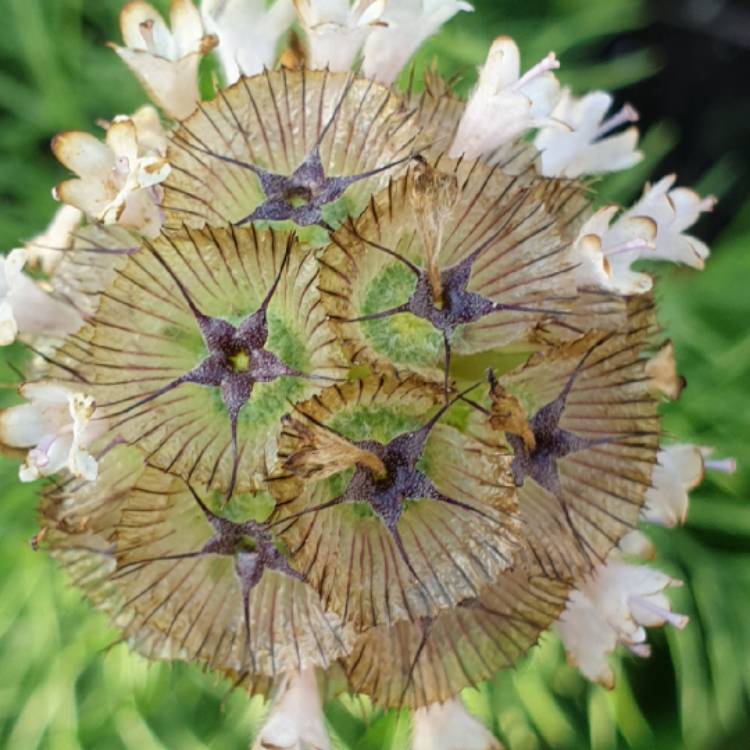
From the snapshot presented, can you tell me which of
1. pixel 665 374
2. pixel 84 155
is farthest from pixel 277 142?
pixel 665 374

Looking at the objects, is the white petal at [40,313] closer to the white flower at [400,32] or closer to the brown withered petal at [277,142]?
the brown withered petal at [277,142]

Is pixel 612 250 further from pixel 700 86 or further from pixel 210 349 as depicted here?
pixel 700 86

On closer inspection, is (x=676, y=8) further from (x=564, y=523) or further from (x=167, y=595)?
(x=167, y=595)

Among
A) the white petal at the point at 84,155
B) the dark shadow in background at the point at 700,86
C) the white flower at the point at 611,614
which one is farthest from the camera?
the dark shadow in background at the point at 700,86

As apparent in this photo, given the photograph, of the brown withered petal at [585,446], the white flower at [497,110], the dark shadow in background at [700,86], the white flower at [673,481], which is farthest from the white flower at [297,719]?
the dark shadow in background at [700,86]

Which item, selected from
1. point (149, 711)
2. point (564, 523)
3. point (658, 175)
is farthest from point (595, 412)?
point (658, 175)

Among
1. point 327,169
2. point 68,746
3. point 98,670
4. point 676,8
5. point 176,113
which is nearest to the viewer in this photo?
point 327,169
